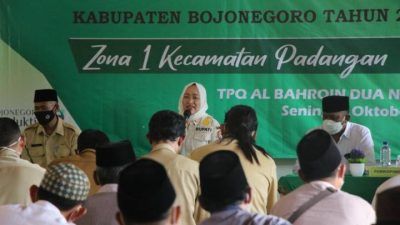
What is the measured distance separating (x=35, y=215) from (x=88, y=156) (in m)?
1.55

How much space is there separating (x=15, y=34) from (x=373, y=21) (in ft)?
10.7

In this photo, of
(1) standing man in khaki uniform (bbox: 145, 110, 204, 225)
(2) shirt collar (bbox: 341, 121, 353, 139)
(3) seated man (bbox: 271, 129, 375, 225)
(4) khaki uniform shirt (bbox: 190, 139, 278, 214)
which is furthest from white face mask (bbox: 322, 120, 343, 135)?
(3) seated man (bbox: 271, 129, 375, 225)

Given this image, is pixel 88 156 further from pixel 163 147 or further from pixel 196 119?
pixel 196 119

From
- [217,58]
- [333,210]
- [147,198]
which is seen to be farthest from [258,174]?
[217,58]

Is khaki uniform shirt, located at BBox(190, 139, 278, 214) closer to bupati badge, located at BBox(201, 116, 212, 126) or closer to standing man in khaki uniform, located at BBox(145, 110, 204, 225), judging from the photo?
standing man in khaki uniform, located at BBox(145, 110, 204, 225)

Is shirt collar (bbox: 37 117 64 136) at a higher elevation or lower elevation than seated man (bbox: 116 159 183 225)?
higher

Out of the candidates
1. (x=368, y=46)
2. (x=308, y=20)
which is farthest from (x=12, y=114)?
(x=368, y=46)

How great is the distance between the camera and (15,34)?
6.41 meters

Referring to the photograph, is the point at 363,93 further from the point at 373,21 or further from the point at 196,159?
the point at 196,159

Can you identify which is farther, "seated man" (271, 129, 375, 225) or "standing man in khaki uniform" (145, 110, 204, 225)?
"standing man in khaki uniform" (145, 110, 204, 225)

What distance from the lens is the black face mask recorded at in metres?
5.91

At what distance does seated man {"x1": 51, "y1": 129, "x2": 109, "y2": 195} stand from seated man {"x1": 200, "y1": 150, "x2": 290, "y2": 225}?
1688 mm

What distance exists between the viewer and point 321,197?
2.61 meters

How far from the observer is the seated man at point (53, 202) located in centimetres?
247
